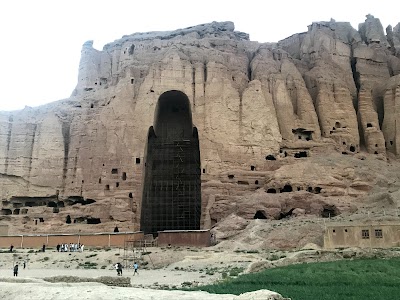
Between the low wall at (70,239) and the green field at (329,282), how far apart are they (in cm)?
1847

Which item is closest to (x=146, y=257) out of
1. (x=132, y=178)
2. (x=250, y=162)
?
(x=132, y=178)

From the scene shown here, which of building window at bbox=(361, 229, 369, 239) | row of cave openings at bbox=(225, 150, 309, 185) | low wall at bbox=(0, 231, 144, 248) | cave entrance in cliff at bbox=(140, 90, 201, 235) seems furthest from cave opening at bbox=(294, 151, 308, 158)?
low wall at bbox=(0, 231, 144, 248)

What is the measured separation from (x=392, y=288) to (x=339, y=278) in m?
2.33

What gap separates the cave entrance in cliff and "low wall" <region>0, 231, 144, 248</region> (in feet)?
19.5

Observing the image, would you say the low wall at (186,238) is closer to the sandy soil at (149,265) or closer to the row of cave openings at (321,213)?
the sandy soil at (149,265)

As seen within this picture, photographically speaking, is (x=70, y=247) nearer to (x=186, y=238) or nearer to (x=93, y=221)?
(x=93, y=221)

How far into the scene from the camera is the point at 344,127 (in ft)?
153

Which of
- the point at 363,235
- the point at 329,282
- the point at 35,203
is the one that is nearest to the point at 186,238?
the point at 363,235

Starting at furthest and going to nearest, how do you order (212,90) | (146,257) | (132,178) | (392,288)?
(212,90) → (132,178) → (146,257) → (392,288)

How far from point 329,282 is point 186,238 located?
19017 mm

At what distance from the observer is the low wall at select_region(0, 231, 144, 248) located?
3522 centimetres

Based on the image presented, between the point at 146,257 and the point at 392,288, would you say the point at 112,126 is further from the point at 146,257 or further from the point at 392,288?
the point at 392,288

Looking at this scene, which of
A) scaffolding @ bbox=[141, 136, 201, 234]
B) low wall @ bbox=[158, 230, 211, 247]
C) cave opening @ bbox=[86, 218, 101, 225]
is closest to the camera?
low wall @ bbox=[158, 230, 211, 247]

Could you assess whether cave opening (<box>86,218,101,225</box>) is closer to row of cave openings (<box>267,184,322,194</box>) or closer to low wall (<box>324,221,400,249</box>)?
row of cave openings (<box>267,184,322,194</box>)
